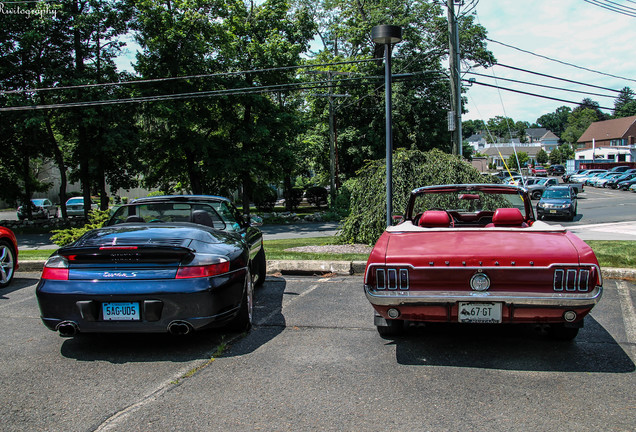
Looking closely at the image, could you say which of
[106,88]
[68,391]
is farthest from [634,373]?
[106,88]

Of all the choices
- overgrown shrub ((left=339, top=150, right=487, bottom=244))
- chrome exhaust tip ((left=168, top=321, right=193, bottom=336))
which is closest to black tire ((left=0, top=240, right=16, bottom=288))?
chrome exhaust tip ((left=168, top=321, right=193, bottom=336))

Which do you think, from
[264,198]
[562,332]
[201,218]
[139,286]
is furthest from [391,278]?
[264,198]

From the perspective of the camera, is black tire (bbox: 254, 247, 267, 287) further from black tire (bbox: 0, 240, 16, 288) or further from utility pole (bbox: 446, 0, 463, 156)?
utility pole (bbox: 446, 0, 463, 156)

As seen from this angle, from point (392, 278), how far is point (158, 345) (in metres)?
2.30

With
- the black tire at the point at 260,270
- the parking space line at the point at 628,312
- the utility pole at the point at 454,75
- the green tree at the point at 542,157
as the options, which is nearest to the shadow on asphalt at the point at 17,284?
the black tire at the point at 260,270

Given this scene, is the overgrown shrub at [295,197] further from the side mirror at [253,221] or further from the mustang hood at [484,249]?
the mustang hood at [484,249]

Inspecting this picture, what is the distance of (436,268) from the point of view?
4137 mm

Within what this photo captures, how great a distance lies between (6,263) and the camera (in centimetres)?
779

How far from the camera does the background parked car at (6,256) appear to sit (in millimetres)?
7648

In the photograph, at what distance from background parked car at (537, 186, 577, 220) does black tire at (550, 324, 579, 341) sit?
22.0m

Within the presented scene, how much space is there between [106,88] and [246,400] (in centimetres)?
2433

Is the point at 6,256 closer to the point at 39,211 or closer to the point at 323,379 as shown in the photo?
the point at 323,379

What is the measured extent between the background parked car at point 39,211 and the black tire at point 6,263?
87.6ft

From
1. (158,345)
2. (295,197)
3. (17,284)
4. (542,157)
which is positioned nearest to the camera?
(158,345)
